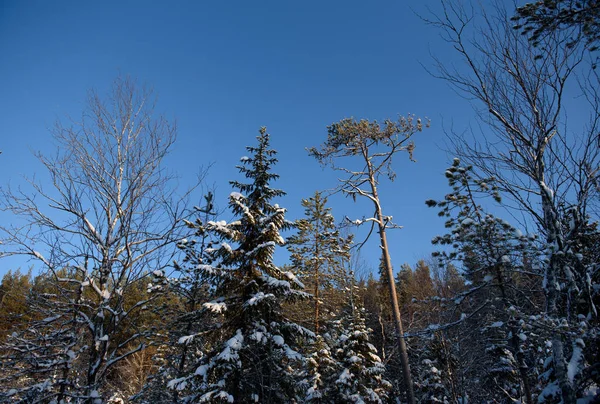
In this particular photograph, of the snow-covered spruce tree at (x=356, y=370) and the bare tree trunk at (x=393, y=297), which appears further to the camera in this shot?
the snow-covered spruce tree at (x=356, y=370)

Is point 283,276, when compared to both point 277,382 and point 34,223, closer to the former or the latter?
point 277,382

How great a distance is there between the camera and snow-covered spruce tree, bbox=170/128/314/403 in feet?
30.8

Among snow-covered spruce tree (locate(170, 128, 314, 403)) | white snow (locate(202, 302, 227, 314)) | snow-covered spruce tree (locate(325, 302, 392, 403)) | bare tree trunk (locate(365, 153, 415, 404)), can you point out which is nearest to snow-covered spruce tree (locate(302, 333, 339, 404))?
snow-covered spruce tree (locate(325, 302, 392, 403))

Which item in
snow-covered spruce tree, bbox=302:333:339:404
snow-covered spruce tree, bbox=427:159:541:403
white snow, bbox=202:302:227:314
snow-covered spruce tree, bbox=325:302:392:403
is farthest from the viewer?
snow-covered spruce tree, bbox=325:302:392:403

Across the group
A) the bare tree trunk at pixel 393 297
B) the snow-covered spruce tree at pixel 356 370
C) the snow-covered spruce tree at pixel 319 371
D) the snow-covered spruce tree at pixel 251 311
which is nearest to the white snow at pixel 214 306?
the snow-covered spruce tree at pixel 251 311

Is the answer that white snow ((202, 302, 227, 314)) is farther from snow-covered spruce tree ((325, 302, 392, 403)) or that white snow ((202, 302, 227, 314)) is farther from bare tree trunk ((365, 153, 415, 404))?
snow-covered spruce tree ((325, 302, 392, 403))

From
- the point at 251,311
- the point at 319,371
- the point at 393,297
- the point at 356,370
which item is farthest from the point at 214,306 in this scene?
the point at 356,370

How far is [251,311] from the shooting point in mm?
10641

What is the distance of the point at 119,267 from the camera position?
5.28m

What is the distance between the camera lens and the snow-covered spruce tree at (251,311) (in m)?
9.40

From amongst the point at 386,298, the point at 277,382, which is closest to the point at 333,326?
the point at 277,382

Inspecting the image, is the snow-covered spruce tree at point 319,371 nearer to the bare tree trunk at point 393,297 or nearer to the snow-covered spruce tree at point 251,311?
the snow-covered spruce tree at point 251,311

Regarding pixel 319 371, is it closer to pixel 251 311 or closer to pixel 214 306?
pixel 251 311

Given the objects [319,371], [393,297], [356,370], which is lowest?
[356,370]
